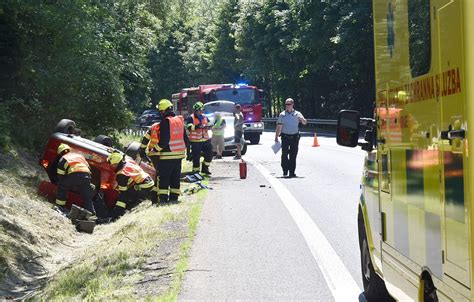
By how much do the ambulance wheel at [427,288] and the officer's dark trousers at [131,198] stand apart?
35.6 feet

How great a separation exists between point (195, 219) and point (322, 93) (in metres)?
46.4

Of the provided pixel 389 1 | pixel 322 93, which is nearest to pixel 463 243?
pixel 389 1

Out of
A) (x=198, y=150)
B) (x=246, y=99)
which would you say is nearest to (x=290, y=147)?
(x=198, y=150)

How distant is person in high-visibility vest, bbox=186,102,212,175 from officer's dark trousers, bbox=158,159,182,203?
4.89 metres

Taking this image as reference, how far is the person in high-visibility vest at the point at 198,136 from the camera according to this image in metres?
19.3

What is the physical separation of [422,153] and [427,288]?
74 centimetres

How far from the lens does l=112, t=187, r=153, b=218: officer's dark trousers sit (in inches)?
591

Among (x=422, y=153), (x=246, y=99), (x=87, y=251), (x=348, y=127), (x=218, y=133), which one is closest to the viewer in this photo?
(x=422, y=153)

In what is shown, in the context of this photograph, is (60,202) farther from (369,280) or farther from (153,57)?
(153,57)

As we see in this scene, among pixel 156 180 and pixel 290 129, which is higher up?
pixel 290 129

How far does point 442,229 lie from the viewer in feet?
13.0

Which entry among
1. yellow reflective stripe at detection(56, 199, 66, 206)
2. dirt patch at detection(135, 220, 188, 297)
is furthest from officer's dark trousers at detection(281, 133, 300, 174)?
dirt patch at detection(135, 220, 188, 297)

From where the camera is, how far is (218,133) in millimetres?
24859

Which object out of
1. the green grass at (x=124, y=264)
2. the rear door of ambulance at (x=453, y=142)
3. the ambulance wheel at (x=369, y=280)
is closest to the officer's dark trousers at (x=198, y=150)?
the green grass at (x=124, y=264)
